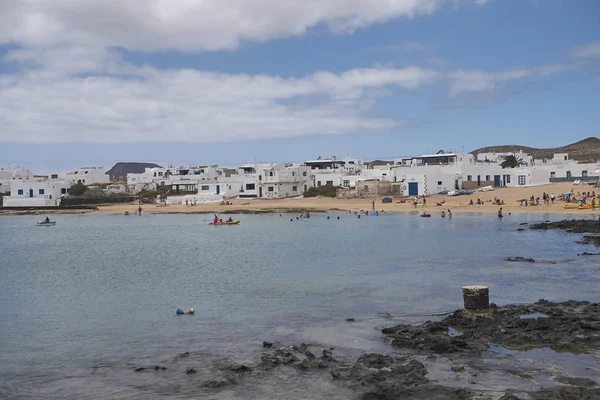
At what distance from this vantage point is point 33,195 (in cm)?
10562

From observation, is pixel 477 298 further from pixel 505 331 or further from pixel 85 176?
pixel 85 176

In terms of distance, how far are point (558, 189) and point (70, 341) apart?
6965 centimetres

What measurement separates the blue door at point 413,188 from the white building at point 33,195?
60.0m

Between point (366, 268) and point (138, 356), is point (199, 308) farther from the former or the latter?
point (366, 268)

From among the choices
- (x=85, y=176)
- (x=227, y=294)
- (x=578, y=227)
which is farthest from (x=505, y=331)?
(x=85, y=176)

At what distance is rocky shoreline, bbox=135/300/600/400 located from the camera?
1284cm

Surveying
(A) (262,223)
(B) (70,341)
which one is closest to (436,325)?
(B) (70,341)

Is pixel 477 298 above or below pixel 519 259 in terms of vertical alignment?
above

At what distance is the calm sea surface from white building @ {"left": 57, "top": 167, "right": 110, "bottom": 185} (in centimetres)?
7222

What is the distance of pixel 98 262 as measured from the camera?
132ft

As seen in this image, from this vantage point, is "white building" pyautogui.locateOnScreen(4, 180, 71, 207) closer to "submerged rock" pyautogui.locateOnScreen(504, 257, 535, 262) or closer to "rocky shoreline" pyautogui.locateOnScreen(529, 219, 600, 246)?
"rocky shoreline" pyautogui.locateOnScreen(529, 219, 600, 246)

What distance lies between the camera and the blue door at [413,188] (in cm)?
8488

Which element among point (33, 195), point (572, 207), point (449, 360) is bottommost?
point (449, 360)

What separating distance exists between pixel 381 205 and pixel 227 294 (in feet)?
192
